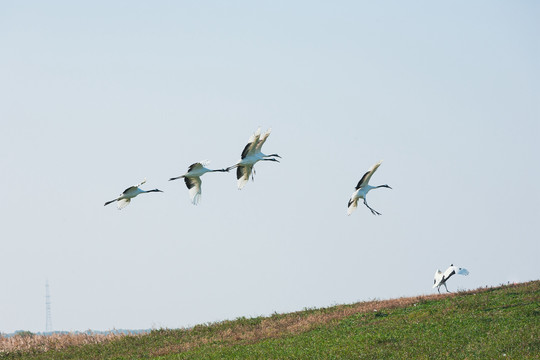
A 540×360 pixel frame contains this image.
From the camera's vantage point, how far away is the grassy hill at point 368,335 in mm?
21734

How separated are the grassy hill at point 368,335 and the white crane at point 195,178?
5.18 metres

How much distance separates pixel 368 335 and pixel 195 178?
7219 mm

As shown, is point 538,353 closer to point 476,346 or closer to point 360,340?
point 476,346

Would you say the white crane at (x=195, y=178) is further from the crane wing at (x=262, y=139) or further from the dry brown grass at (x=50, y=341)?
the dry brown grass at (x=50, y=341)

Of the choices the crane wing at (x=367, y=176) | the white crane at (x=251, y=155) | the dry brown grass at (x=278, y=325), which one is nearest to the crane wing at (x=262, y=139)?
the white crane at (x=251, y=155)

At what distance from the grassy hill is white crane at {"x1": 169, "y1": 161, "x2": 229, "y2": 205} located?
17.0ft

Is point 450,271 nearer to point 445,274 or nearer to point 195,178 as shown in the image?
point 445,274

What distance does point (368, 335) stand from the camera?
24.2 meters

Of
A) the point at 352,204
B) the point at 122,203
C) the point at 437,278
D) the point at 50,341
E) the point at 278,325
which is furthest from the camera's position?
the point at 437,278

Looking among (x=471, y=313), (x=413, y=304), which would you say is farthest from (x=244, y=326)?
(x=471, y=313)

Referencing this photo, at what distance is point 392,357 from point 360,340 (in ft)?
8.13

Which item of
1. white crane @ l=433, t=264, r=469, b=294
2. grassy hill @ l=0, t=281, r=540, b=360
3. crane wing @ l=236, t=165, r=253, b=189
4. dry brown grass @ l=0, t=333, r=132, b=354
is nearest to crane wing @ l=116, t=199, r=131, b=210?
crane wing @ l=236, t=165, r=253, b=189

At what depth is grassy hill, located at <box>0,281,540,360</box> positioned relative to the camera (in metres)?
21.7

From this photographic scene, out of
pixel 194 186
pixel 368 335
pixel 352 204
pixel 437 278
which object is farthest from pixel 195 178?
pixel 437 278
